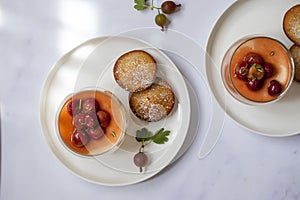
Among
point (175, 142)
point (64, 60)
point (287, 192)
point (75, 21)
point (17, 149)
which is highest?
point (75, 21)

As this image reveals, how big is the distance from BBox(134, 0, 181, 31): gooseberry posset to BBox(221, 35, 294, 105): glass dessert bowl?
0.69ft

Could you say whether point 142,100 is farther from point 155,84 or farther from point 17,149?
point 17,149

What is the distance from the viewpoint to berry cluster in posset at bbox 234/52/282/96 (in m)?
1.06

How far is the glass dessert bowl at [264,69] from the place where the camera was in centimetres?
108

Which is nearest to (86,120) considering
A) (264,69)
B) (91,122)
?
(91,122)

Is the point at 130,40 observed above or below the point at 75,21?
below

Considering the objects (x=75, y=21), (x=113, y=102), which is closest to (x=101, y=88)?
(x=113, y=102)

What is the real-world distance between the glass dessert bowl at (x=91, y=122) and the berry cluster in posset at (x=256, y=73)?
0.32m

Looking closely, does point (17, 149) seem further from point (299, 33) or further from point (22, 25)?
point (299, 33)

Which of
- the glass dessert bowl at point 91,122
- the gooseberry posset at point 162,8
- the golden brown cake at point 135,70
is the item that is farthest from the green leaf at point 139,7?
the glass dessert bowl at point 91,122

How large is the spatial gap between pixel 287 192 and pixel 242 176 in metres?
0.13

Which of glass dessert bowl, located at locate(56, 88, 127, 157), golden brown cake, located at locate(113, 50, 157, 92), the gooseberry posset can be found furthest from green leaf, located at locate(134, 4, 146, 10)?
glass dessert bowl, located at locate(56, 88, 127, 157)

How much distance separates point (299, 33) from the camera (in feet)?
3.68

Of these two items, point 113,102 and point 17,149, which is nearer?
point 113,102
